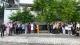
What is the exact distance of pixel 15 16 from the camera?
40.1 meters

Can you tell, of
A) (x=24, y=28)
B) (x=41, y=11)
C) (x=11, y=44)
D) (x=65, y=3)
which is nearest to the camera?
(x=11, y=44)

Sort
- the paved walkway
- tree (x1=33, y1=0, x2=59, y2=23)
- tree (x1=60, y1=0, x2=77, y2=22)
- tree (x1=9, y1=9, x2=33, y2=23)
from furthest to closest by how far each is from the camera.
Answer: tree (x1=9, y1=9, x2=33, y2=23)
tree (x1=33, y1=0, x2=59, y2=23)
tree (x1=60, y1=0, x2=77, y2=22)
the paved walkway

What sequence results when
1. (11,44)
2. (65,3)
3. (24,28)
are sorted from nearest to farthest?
(11,44) → (24,28) → (65,3)

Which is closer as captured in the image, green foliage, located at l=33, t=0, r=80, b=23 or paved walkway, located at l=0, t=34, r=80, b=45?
paved walkway, located at l=0, t=34, r=80, b=45

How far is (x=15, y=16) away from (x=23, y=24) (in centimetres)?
206

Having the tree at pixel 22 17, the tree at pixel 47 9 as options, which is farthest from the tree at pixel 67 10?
the tree at pixel 22 17

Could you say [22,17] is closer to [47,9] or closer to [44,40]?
[47,9]

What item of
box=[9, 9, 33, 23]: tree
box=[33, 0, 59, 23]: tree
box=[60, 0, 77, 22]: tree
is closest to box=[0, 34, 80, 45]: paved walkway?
box=[60, 0, 77, 22]: tree

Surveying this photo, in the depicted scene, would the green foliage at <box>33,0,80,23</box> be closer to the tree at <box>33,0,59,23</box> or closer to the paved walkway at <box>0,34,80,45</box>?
the tree at <box>33,0,59,23</box>

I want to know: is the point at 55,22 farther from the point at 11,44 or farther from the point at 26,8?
the point at 11,44

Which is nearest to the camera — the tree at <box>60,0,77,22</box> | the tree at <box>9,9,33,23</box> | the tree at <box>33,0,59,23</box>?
the tree at <box>60,0,77,22</box>

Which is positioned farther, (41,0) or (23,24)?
(41,0)

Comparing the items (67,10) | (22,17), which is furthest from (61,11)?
(22,17)

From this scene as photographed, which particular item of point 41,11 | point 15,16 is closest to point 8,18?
point 15,16
